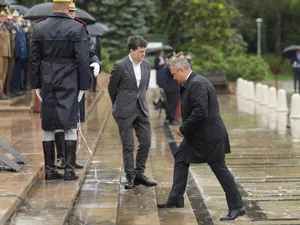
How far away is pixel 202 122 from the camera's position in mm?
8031

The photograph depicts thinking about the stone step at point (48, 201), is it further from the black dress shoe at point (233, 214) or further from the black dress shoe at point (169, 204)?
the black dress shoe at point (233, 214)

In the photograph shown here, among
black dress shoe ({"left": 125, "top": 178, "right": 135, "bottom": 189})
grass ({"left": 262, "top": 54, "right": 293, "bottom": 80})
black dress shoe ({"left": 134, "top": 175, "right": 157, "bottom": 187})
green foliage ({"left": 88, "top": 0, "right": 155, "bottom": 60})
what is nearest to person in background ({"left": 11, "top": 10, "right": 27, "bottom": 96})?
black dress shoe ({"left": 134, "top": 175, "right": 157, "bottom": 187})

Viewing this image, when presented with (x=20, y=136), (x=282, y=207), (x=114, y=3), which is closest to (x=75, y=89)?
(x=282, y=207)

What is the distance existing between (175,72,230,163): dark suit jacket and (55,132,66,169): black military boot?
6.09 feet

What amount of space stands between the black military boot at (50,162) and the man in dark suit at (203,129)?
154 centimetres

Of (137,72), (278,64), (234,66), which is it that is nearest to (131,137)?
(137,72)

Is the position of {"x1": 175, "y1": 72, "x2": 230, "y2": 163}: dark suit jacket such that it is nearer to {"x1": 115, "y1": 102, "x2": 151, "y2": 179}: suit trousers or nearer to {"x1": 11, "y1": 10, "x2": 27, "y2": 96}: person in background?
{"x1": 115, "y1": 102, "x2": 151, "y2": 179}: suit trousers

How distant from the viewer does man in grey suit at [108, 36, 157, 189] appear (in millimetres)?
9562

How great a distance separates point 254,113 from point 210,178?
11911 mm

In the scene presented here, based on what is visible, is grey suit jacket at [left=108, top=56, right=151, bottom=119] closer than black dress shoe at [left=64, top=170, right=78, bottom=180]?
No

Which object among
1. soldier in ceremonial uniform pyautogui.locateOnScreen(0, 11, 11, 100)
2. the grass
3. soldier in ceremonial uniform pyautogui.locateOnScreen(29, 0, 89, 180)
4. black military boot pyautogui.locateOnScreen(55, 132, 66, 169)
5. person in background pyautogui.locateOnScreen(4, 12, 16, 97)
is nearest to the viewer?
soldier in ceremonial uniform pyautogui.locateOnScreen(29, 0, 89, 180)

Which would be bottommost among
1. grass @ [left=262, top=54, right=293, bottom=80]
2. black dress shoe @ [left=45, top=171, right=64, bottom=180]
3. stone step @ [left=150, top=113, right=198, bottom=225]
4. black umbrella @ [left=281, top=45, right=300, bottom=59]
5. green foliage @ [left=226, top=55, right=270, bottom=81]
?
grass @ [left=262, top=54, right=293, bottom=80]

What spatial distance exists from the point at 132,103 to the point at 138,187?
3.41 feet

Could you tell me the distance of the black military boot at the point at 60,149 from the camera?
30.7 feet
